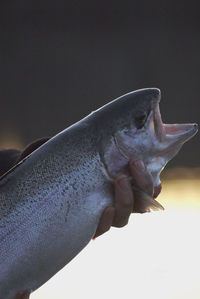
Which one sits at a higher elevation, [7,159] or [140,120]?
[140,120]

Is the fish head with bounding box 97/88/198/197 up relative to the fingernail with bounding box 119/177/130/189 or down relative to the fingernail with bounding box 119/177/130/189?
up

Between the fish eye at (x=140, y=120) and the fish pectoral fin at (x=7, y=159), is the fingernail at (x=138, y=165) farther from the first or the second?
the fish pectoral fin at (x=7, y=159)

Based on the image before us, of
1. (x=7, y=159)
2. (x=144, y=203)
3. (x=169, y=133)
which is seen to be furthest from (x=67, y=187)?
(x=7, y=159)

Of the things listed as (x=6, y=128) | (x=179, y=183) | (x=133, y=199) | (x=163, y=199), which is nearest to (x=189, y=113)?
(x=6, y=128)

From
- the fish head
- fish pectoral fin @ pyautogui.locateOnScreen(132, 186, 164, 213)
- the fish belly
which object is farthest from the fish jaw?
the fish belly

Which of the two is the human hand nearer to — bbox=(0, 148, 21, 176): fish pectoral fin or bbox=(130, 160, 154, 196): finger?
bbox=(130, 160, 154, 196): finger

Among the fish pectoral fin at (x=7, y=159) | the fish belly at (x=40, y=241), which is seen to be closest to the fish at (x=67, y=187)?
the fish belly at (x=40, y=241)

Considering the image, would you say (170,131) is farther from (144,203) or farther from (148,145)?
(144,203)
